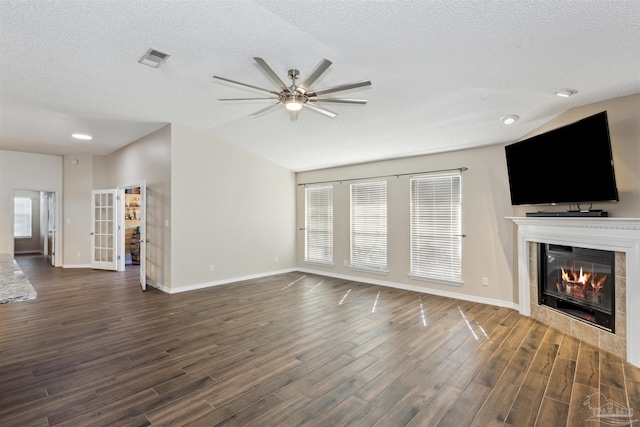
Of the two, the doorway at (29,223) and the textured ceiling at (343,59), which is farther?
the doorway at (29,223)

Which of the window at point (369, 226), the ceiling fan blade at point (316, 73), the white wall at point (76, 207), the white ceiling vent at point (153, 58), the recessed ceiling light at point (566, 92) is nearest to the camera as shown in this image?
the ceiling fan blade at point (316, 73)

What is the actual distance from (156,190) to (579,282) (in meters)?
6.55

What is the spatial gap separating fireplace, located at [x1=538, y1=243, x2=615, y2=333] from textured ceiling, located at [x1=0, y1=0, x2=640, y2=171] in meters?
1.69

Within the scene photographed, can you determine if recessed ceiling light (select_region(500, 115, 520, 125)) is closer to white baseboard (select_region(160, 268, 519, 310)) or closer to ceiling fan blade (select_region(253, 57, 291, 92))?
white baseboard (select_region(160, 268, 519, 310))

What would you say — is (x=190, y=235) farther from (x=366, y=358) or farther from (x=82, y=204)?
(x=82, y=204)

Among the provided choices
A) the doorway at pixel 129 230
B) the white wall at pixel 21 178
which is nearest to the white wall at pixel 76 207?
the white wall at pixel 21 178

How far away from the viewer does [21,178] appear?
7492 mm

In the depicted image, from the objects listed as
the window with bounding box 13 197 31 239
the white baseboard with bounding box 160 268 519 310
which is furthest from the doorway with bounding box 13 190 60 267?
the white baseboard with bounding box 160 268 519 310

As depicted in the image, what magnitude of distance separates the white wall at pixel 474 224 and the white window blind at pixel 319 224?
142 centimetres

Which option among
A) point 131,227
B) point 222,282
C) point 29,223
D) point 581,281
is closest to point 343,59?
point 581,281

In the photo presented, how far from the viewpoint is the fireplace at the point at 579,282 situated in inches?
127

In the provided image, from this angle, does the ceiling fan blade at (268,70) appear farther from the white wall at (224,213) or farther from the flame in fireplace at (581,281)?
the flame in fireplace at (581,281)

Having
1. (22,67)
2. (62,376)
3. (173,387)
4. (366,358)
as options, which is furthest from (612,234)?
(22,67)

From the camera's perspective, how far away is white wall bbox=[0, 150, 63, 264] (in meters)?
7.27
